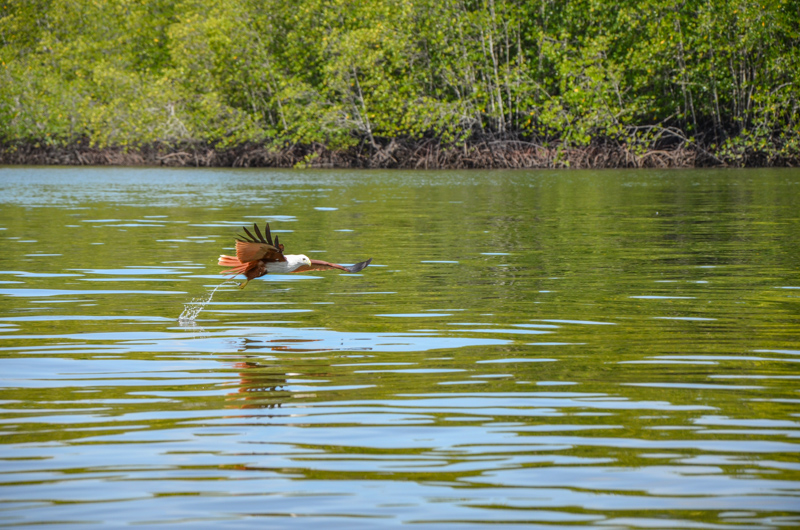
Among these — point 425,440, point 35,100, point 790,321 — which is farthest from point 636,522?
point 35,100

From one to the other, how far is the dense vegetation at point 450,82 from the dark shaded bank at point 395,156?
0.27 metres

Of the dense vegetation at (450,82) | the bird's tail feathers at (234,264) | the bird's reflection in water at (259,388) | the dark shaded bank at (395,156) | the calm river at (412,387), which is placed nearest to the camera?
the calm river at (412,387)

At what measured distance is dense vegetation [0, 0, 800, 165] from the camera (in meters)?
40.1

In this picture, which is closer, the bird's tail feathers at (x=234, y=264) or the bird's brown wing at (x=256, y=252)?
the bird's brown wing at (x=256, y=252)

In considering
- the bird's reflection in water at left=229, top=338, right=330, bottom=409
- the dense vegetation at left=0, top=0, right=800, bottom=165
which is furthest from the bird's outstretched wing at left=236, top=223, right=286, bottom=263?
the dense vegetation at left=0, top=0, right=800, bottom=165

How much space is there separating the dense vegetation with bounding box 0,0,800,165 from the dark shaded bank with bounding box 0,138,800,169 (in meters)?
0.27

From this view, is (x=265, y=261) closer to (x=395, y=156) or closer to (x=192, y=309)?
(x=192, y=309)

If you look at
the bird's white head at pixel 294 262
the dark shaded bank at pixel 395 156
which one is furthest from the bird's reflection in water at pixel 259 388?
the dark shaded bank at pixel 395 156

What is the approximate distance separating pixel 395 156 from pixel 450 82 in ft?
14.3

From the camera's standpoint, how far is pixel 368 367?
20.5ft

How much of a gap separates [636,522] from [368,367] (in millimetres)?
2883

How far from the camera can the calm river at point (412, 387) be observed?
3.82 m

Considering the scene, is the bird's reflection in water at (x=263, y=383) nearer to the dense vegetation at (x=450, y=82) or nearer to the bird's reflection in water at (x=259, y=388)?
the bird's reflection in water at (x=259, y=388)

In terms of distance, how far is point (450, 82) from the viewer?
147ft
